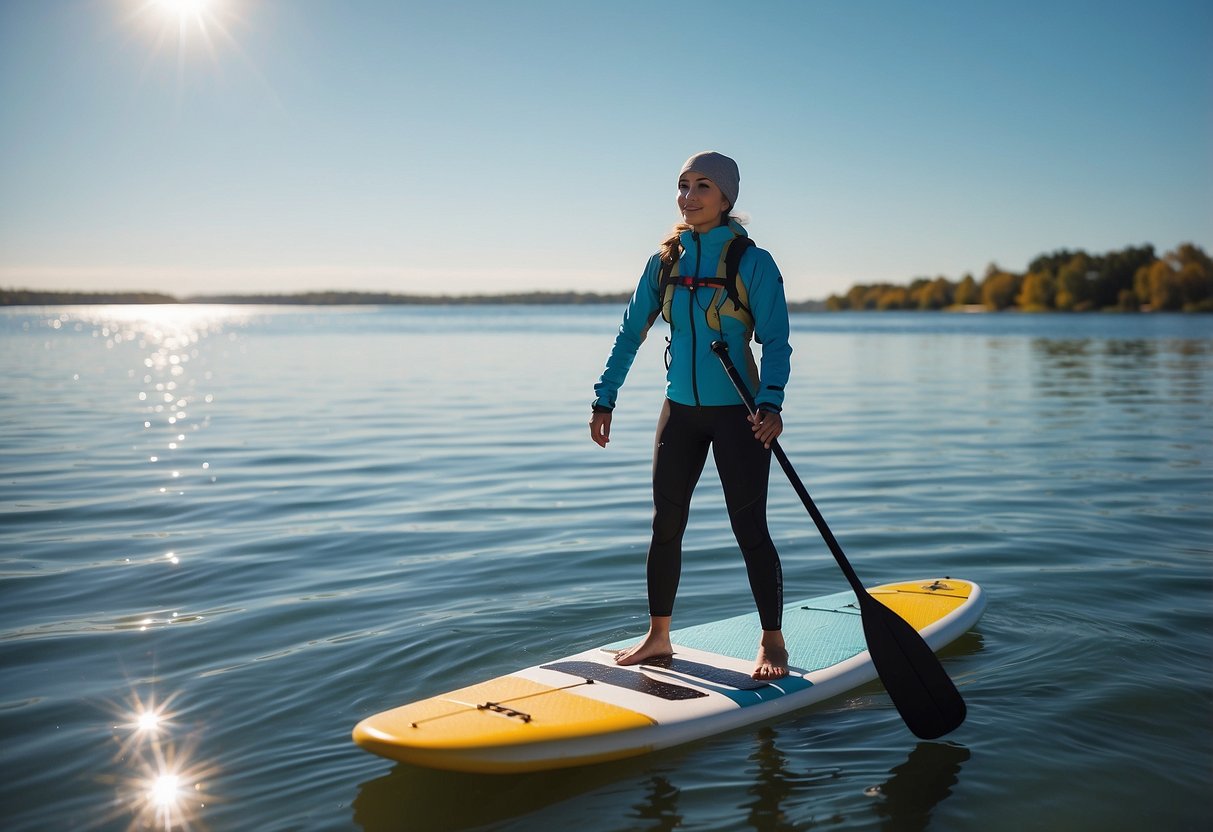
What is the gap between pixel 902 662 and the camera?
4.02 metres

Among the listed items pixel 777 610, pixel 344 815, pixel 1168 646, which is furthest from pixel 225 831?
pixel 1168 646

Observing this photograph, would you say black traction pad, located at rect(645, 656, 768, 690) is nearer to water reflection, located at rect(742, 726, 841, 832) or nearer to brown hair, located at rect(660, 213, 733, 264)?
water reflection, located at rect(742, 726, 841, 832)

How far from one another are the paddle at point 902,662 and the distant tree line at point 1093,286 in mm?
93342

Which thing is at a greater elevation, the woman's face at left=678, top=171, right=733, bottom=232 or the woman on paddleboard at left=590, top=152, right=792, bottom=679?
the woman's face at left=678, top=171, right=733, bottom=232

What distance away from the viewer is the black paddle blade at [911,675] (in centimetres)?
391

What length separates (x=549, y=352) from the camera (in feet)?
116

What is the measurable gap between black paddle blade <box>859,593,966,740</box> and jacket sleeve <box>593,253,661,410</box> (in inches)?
56.9

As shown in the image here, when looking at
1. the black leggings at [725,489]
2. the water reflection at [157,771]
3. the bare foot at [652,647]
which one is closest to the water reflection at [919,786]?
the black leggings at [725,489]

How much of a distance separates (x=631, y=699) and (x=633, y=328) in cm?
162

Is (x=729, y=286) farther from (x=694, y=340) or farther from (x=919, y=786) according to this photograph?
(x=919, y=786)

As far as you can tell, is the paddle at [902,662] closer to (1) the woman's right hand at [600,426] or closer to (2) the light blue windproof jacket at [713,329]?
(2) the light blue windproof jacket at [713,329]

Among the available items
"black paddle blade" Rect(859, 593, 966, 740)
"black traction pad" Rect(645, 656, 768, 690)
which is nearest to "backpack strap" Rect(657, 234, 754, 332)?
"black paddle blade" Rect(859, 593, 966, 740)

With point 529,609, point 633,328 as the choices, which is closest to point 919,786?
point 633,328

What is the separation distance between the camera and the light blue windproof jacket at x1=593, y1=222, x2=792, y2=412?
4.01 metres
